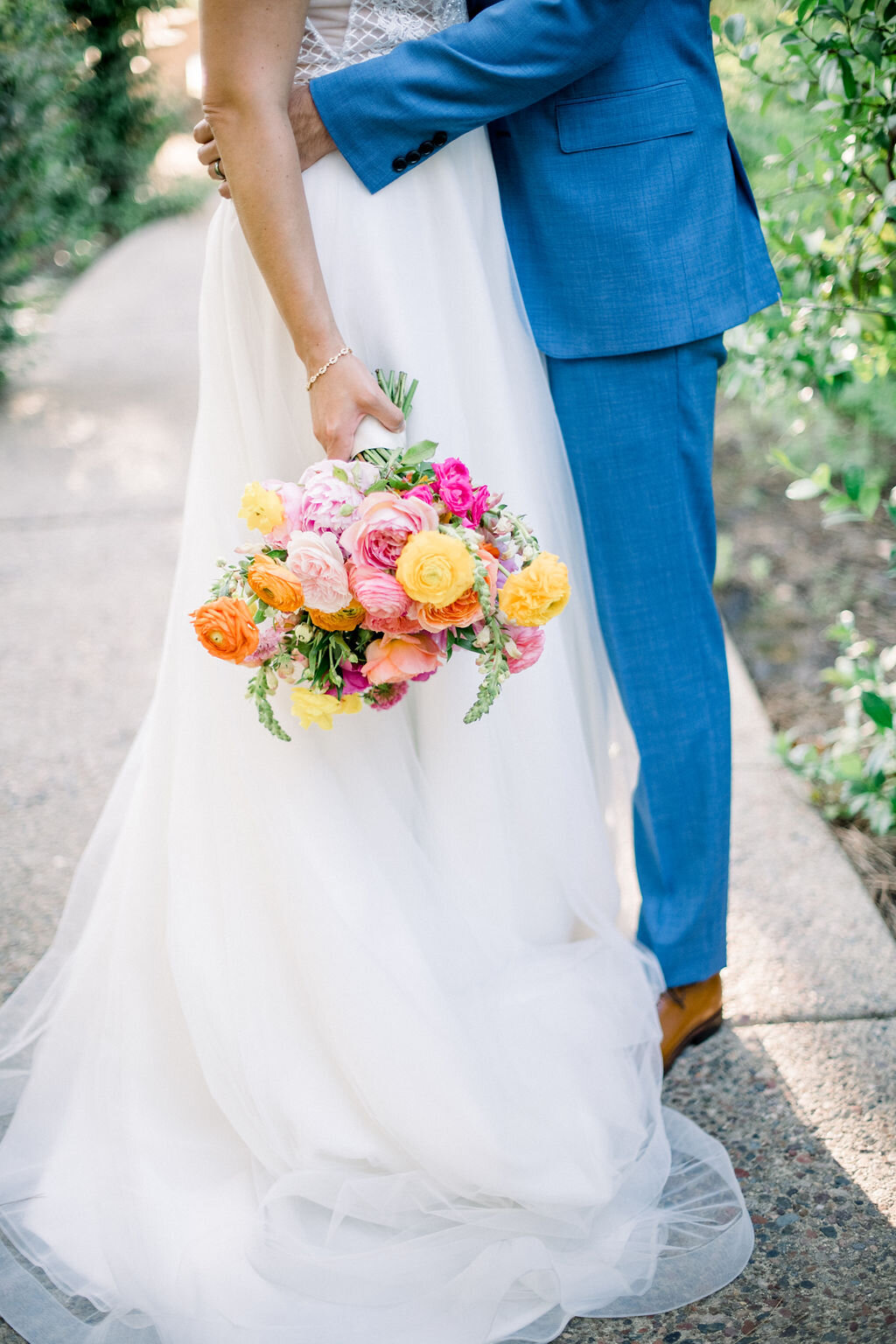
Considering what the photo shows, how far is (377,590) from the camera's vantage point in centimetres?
129

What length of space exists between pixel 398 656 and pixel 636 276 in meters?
0.71

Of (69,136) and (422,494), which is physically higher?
(69,136)

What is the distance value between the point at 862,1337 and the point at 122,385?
5108mm

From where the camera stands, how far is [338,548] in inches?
52.5

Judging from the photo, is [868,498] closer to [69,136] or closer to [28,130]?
[28,130]

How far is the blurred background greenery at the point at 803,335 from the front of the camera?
2014mm

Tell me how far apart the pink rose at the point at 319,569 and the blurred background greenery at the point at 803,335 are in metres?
1.13

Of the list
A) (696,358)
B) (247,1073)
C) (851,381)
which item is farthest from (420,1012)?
(851,381)

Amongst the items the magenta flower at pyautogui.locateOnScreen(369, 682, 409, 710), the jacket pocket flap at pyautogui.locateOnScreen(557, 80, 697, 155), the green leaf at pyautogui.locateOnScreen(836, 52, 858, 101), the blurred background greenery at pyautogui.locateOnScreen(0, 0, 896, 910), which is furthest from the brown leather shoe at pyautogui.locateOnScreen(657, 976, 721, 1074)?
the green leaf at pyautogui.locateOnScreen(836, 52, 858, 101)

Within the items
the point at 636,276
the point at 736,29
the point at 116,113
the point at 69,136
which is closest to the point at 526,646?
the point at 636,276

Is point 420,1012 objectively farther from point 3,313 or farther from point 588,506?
point 3,313

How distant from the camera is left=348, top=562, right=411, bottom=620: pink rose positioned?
1.29 m

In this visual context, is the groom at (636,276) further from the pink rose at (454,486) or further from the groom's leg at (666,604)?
the pink rose at (454,486)

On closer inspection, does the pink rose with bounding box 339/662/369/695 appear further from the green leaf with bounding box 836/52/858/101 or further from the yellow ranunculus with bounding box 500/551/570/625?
the green leaf with bounding box 836/52/858/101
